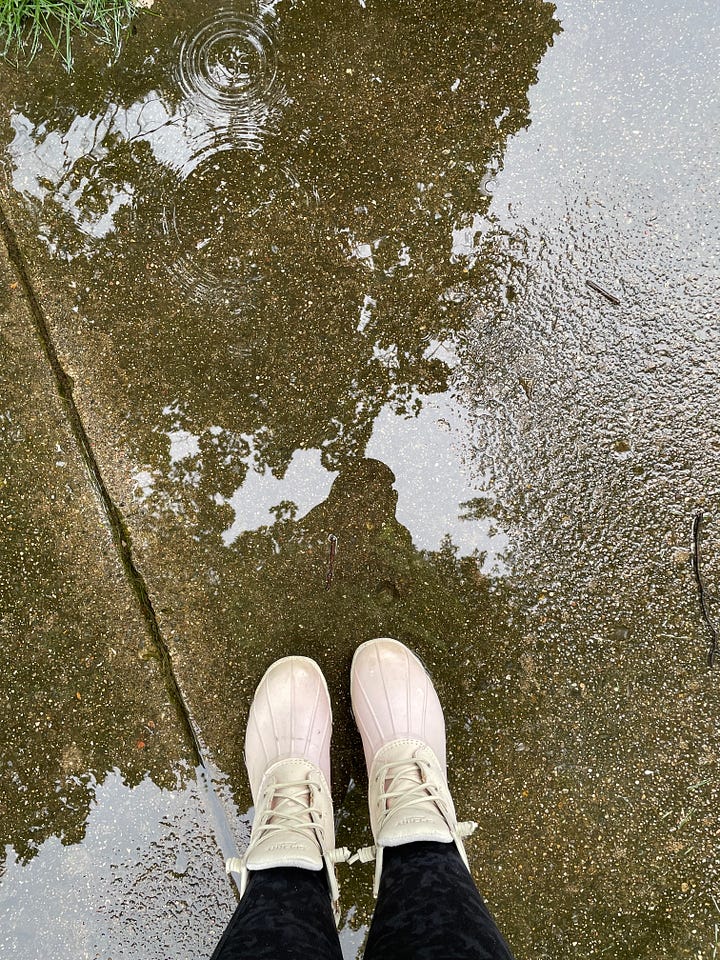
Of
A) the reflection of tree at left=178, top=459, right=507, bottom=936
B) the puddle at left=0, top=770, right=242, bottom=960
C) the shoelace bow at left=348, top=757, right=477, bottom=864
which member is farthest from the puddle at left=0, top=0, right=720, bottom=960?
the puddle at left=0, top=770, right=242, bottom=960

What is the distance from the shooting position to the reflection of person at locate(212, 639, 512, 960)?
4.45 ft

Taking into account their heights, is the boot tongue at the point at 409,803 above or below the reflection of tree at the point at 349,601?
below

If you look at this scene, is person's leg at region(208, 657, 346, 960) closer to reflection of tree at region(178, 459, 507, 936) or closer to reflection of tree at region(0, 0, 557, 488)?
reflection of tree at region(178, 459, 507, 936)

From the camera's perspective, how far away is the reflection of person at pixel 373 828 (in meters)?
1.36

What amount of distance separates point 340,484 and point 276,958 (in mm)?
1157

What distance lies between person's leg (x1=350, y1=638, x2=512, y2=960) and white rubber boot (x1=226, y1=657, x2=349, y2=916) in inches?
4.7

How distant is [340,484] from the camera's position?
1886 mm

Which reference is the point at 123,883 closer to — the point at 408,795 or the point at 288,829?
the point at 288,829

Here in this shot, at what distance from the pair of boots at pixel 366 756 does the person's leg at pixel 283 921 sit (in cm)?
6

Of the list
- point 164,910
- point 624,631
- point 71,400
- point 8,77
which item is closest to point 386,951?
point 164,910

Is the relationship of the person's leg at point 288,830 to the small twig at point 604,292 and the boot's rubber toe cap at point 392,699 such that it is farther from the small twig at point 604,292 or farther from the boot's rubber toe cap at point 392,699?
the small twig at point 604,292

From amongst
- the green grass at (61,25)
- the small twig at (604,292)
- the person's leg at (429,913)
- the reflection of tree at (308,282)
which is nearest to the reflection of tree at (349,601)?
the reflection of tree at (308,282)

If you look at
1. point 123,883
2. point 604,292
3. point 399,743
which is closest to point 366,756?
point 399,743

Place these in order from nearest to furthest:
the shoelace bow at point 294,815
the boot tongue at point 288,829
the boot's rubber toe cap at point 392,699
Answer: the boot tongue at point 288,829
the shoelace bow at point 294,815
the boot's rubber toe cap at point 392,699
